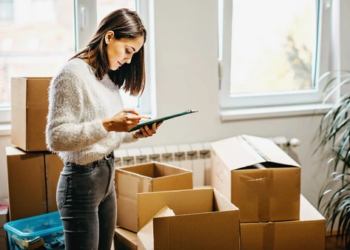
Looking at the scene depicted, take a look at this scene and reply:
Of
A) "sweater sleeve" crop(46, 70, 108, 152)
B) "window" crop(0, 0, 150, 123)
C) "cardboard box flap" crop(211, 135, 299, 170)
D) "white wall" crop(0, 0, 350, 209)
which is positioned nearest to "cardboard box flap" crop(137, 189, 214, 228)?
"cardboard box flap" crop(211, 135, 299, 170)

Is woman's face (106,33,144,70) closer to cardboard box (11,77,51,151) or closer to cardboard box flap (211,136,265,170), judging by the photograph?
cardboard box (11,77,51,151)

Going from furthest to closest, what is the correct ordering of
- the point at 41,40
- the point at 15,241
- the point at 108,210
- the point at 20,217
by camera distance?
the point at 41,40 → the point at 20,217 → the point at 15,241 → the point at 108,210

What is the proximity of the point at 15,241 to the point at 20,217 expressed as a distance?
16cm

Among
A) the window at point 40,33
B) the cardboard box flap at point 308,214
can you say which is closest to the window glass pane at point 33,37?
the window at point 40,33

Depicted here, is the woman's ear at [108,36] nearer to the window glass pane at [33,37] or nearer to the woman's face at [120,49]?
the woman's face at [120,49]

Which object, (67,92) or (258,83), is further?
(258,83)

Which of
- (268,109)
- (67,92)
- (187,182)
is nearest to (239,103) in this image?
(268,109)

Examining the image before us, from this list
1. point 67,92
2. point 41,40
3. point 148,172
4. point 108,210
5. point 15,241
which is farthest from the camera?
point 41,40

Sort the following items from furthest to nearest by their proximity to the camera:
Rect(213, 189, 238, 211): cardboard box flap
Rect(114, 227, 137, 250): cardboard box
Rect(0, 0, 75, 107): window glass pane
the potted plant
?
the potted plant → Rect(0, 0, 75, 107): window glass pane → Rect(114, 227, 137, 250): cardboard box → Rect(213, 189, 238, 211): cardboard box flap

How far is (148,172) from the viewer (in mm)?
2385

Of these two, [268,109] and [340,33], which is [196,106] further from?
[340,33]

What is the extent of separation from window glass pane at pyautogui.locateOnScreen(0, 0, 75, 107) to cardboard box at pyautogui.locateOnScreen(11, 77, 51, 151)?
0.43 meters

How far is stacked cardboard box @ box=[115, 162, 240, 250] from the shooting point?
164cm

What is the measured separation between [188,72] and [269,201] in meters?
0.97
